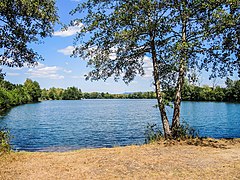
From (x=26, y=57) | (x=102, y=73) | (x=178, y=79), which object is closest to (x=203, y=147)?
(x=178, y=79)

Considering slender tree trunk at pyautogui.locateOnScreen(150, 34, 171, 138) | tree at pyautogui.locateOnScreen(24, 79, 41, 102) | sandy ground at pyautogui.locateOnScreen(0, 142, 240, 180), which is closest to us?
sandy ground at pyautogui.locateOnScreen(0, 142, 240, 180)

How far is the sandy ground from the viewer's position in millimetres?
7883

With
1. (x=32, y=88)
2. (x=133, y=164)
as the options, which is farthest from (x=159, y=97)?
(x=32, y=88)

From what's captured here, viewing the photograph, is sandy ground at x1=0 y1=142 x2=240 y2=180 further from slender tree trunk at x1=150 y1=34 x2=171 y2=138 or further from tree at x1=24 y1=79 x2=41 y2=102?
tree at x1=24 y1=79 x2=41 y2=102

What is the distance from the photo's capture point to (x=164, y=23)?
13258mm

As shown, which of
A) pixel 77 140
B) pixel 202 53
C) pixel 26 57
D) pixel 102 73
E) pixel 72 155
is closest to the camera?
pixel 72 155

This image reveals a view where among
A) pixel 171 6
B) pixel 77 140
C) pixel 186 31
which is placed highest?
pixel 171 6

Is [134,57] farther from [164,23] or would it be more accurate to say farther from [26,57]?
[26,57]

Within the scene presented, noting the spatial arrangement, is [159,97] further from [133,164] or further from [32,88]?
[32,88]

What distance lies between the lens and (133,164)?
9.09 m

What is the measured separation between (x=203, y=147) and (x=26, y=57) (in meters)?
8.89

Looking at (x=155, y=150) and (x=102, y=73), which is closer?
(x=155, y=150)

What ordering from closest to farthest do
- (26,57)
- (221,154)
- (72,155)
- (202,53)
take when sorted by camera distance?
1. (221,154)
2. (72,155)
3. (26,57)
4. (202,53)

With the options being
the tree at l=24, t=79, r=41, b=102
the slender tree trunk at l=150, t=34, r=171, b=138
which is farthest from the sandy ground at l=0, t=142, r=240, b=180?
the tree at l=24, t=79, r=41, b=102
